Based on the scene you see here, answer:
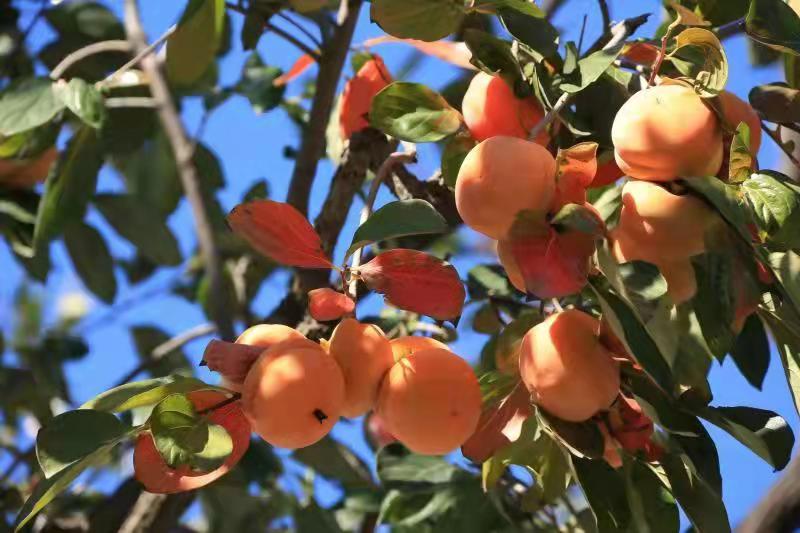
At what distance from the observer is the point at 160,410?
0.73 meters

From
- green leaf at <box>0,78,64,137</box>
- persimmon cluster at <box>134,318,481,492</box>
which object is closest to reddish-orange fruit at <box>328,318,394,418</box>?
persimmon cluster at <box>134,318,481,492</box>

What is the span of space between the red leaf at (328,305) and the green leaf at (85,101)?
51cm

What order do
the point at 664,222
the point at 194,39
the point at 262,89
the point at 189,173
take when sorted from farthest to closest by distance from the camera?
the point at 262,89, the point at 189,173, the point at 194,39, the point at 664,222

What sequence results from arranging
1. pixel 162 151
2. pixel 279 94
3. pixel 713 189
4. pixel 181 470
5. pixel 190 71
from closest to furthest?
pixel 713 189 → pixel 181 470 → pixel 190 71 → pixel 279 94 → pixel 162 151

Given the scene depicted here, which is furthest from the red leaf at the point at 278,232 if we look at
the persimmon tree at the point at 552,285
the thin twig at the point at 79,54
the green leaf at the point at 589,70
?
the thin twig at the point at 79,54

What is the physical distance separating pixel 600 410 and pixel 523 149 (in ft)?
0.62

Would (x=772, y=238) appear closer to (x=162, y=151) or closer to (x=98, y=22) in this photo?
(x=98, y=22)

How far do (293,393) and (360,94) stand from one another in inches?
22.5

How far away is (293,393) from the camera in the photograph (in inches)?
27.9

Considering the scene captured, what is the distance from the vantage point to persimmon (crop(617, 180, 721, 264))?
662mm

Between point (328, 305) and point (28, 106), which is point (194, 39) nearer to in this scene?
point (28, 106)

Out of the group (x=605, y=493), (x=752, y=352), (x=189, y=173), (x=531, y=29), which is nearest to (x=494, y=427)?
(x=605, y=493)

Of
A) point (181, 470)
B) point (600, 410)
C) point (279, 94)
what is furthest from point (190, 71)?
point (600, 410)

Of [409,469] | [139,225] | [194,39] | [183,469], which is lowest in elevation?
[409,469]
